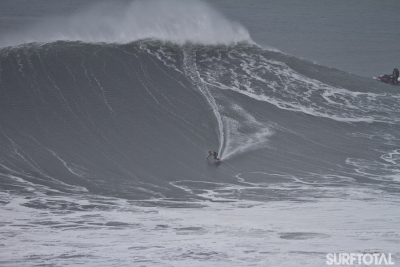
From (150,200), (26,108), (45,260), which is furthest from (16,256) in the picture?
(26,108)

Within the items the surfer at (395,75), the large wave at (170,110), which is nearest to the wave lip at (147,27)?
the large wave at (170,110)

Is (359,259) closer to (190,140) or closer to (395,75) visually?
(190,140)

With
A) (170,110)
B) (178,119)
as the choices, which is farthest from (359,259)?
(170,110)

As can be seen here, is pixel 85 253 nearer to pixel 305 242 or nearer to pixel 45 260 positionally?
pixel 45 260

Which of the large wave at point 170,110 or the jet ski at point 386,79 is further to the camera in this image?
the jet ski at point 386,79

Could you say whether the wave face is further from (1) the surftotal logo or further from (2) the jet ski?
(1) the surftotal logo

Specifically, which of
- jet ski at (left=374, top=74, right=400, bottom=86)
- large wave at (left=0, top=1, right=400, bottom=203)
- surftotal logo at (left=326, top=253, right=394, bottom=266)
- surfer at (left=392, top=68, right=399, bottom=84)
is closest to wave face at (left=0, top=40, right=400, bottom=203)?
large wave at (left=0, top=1, right=400, bottom=203)

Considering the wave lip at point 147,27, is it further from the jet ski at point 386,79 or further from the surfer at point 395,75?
the surfer at point 395,75
